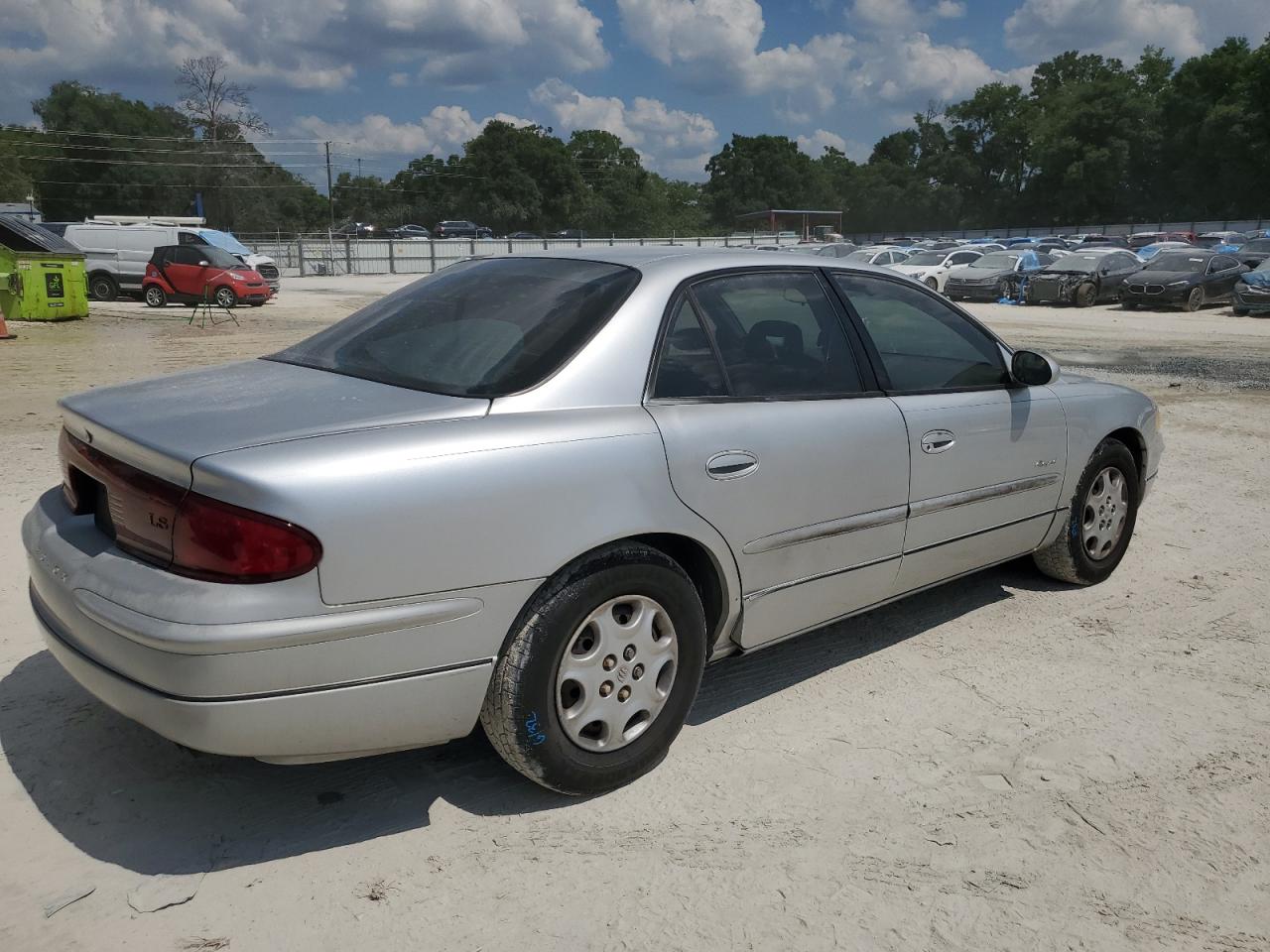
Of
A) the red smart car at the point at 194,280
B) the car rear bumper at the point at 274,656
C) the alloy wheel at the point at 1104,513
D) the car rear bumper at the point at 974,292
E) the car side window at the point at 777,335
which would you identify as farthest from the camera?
the car rear bumper at the point at 974,292

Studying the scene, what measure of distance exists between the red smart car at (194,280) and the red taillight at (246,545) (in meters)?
24.2

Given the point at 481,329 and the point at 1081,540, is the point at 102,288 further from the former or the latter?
the point at 1081,540

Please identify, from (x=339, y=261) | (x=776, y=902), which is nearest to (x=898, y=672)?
(x=776, y=902)

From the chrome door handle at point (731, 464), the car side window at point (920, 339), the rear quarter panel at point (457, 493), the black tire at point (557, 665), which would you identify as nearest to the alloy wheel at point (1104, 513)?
the car side window at point (920, 339)

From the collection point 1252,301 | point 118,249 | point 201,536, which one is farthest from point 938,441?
point 118,249

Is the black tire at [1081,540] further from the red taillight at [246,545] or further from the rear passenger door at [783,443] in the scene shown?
the red taillight at [246,545]

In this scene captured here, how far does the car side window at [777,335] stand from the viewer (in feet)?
11.7

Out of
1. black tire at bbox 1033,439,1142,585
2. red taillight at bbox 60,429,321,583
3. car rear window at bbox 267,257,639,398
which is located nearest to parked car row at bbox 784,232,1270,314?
black tire at bbox 1033,439,1142,585

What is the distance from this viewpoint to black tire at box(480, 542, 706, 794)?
9.41ft

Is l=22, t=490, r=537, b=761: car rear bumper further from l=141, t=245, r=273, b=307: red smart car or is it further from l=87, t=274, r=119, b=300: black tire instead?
l=87, t=274, r=119, b=300: black tire

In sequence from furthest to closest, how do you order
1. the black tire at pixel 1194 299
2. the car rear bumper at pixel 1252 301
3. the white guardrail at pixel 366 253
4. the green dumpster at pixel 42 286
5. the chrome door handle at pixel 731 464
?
the white guardrail at pixel 366 253 < the black tire at pixel 1194 299 < the car rear bumper at pixel 1252 301 < the green dumpster at pixel 42 286 < the chrome door handle at pixel 731 464

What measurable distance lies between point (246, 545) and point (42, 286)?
20402 millimetres

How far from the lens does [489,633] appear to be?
2.80 m

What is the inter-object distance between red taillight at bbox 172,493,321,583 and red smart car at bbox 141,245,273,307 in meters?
24.2
